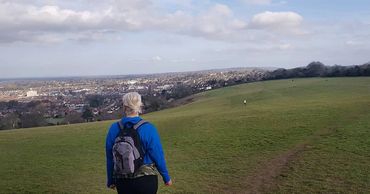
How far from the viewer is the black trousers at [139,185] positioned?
664cm

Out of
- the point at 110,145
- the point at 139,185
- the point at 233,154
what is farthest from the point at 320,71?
the point at 139,185

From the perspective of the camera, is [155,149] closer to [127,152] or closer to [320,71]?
[127,152]

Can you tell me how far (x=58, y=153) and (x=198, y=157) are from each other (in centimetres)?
922

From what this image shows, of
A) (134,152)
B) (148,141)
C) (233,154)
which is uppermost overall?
(148,141)

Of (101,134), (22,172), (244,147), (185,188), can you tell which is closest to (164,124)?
(101,134)

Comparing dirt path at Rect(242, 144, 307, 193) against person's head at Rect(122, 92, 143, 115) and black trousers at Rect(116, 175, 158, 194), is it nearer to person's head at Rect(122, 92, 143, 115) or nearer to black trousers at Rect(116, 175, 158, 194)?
black trousers at Rect(116, 175, 158, 194)

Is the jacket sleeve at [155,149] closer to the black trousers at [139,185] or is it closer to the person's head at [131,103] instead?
the black trousers at [139,185]

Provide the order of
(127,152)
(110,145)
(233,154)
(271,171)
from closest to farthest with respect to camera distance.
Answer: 1. (127,152)
2. (110,145)
3. (271,171)
4. (233,154)

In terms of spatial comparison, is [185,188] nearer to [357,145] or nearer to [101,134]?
[357,145]

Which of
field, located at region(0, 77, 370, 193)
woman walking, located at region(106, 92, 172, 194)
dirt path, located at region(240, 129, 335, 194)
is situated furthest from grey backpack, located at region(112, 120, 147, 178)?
field, located at region(0, 77, 370, 193)

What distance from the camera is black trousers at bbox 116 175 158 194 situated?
6641mm

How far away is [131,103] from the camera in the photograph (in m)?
6.75

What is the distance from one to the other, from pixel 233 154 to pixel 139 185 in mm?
16443

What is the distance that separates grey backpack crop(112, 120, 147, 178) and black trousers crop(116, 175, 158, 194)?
0.40 ft
